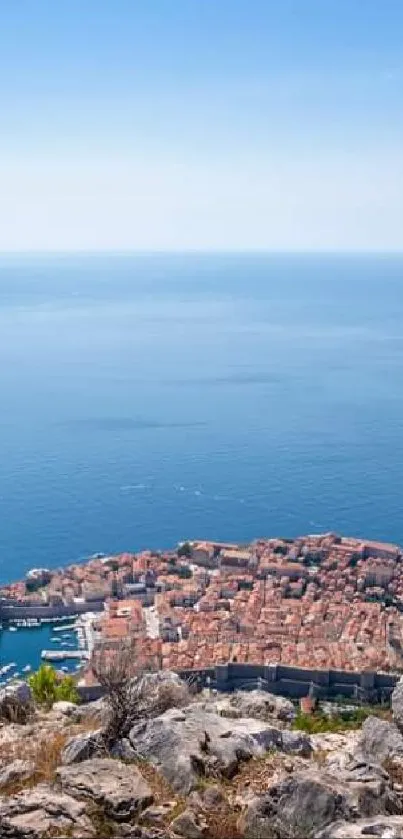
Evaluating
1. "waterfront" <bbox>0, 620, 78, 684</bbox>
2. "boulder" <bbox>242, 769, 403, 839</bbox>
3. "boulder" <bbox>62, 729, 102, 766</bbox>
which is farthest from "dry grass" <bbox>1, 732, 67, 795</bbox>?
"waterfront" <bbox>0, 620, 78, 684</bbox>

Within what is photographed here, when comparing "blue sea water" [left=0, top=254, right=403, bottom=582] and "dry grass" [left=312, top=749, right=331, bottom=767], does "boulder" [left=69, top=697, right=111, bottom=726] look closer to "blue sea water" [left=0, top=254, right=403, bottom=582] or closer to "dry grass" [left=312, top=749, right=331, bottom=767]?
"dry grass" [left=312, top=749, right=331, bottom=767]

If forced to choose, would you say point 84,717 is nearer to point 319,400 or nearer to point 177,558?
point 177,558

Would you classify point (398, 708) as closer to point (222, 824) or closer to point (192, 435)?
point (222, 824)

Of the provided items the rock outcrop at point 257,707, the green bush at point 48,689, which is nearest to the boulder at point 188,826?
the rock outcrop at point 257,707

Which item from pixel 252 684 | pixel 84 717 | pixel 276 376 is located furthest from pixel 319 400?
pixel 84 717

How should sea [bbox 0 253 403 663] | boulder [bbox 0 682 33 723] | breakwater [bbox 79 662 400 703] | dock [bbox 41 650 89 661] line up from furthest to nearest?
sea [bbox 0 253 403 663], dock [bbox 41 650 89 661], breakwater [bbox 79 662 400 703], boulder [bbox 0 682 33 723]
